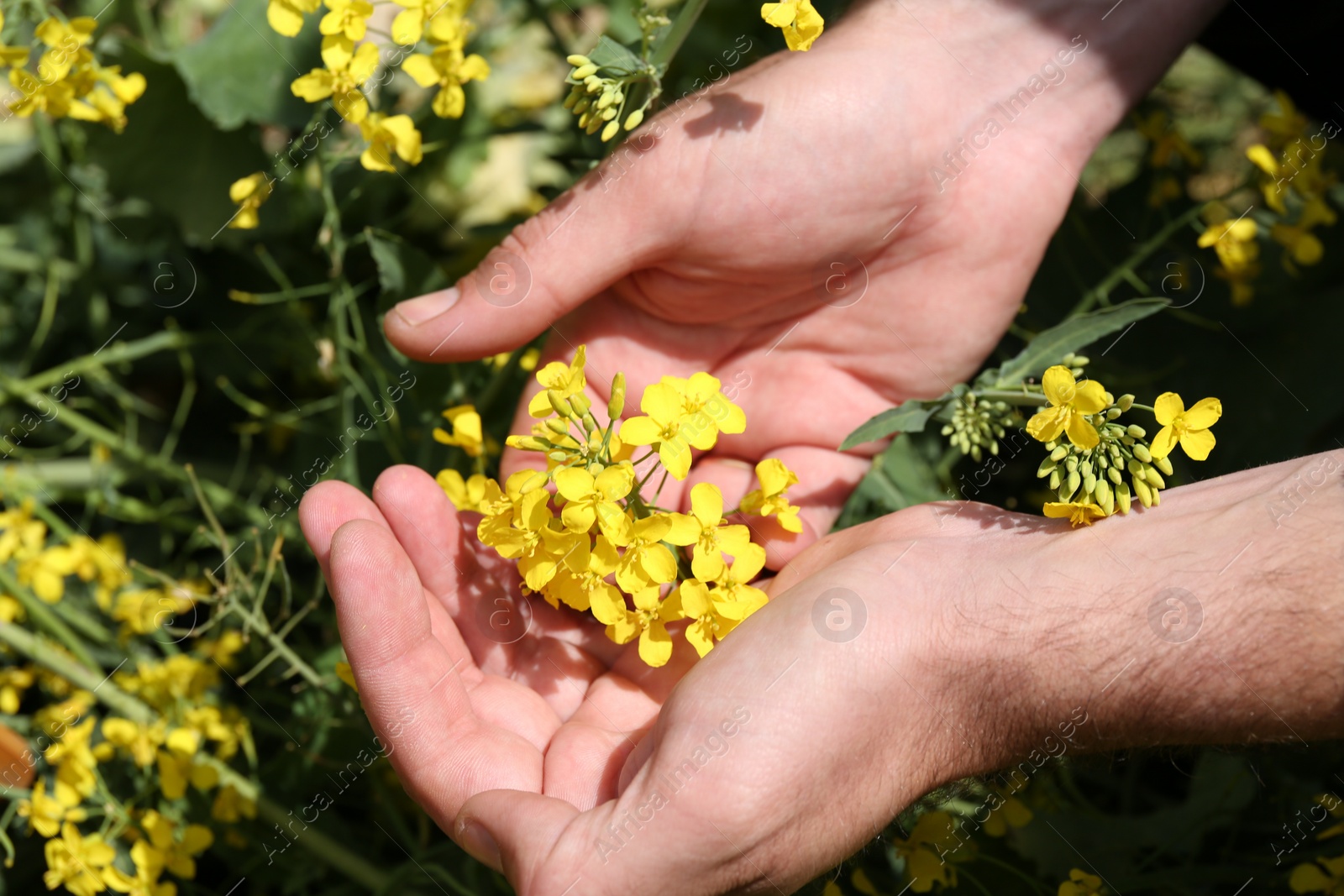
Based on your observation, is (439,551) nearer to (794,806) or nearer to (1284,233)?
(794,806)

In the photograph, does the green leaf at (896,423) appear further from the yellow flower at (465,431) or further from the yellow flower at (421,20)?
the yellow flower at (421,20)

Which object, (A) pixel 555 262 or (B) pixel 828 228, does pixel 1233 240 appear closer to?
(B) pixel 828 228

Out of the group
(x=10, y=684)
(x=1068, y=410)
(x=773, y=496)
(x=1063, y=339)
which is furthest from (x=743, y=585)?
(x=10, y=684)

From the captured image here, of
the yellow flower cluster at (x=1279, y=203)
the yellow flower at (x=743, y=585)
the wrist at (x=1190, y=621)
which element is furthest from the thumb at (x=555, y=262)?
the yellow flower cluster at (x=1279, y=203)

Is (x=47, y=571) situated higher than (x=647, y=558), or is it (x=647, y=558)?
(x=647, y=558)

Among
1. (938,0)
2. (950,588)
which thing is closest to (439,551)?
(950,588)

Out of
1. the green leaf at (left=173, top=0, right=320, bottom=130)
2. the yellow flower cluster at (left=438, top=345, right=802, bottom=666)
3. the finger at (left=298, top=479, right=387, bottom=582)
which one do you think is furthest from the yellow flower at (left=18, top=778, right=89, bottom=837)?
the green leaf at (left=173, top=0, right=320, bottom=130)
